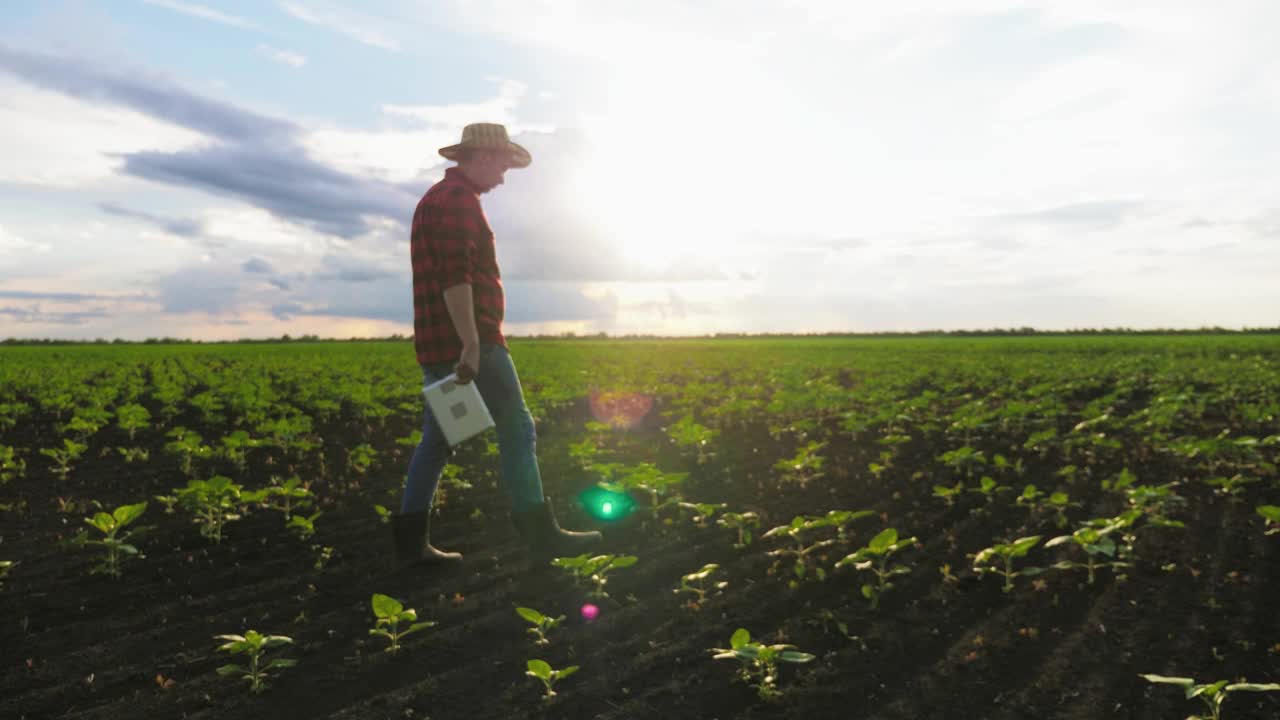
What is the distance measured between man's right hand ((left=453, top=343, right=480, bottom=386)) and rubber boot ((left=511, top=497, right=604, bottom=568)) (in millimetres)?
990

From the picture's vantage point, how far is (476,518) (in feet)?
18.9

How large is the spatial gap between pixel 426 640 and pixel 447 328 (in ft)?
5.68

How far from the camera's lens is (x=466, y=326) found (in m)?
4.08

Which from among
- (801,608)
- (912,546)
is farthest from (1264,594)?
(801,608)

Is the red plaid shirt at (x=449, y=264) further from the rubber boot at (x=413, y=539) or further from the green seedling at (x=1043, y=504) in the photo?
the green seedling at (x=1043, y=504)

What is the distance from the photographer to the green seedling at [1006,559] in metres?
3.88

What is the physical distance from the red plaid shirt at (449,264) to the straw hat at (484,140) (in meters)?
0.13

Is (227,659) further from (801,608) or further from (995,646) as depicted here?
(995,646)

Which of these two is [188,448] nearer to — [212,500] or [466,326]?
[212,500]

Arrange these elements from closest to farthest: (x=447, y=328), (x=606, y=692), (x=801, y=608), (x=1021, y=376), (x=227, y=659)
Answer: (x=606, y=692)
(x=227, y=659)
(x=801, y=608)
(x=447, y=328)
(x=1021, y=376)

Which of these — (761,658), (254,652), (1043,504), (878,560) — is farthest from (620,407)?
(761,658)

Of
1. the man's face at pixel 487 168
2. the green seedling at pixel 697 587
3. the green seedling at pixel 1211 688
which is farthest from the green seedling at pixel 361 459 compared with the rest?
the green seedling at pixel 1211 688

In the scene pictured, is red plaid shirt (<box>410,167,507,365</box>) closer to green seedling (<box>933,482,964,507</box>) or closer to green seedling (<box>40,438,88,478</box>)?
green seedling (<box>933,482,964,507</box>)

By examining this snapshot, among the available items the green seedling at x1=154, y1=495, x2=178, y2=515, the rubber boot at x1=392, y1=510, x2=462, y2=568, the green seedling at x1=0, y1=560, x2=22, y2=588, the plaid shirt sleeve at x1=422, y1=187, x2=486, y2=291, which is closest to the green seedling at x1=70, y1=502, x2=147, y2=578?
the green seedling at x1=0, y1=560, x2=22, y2=588
